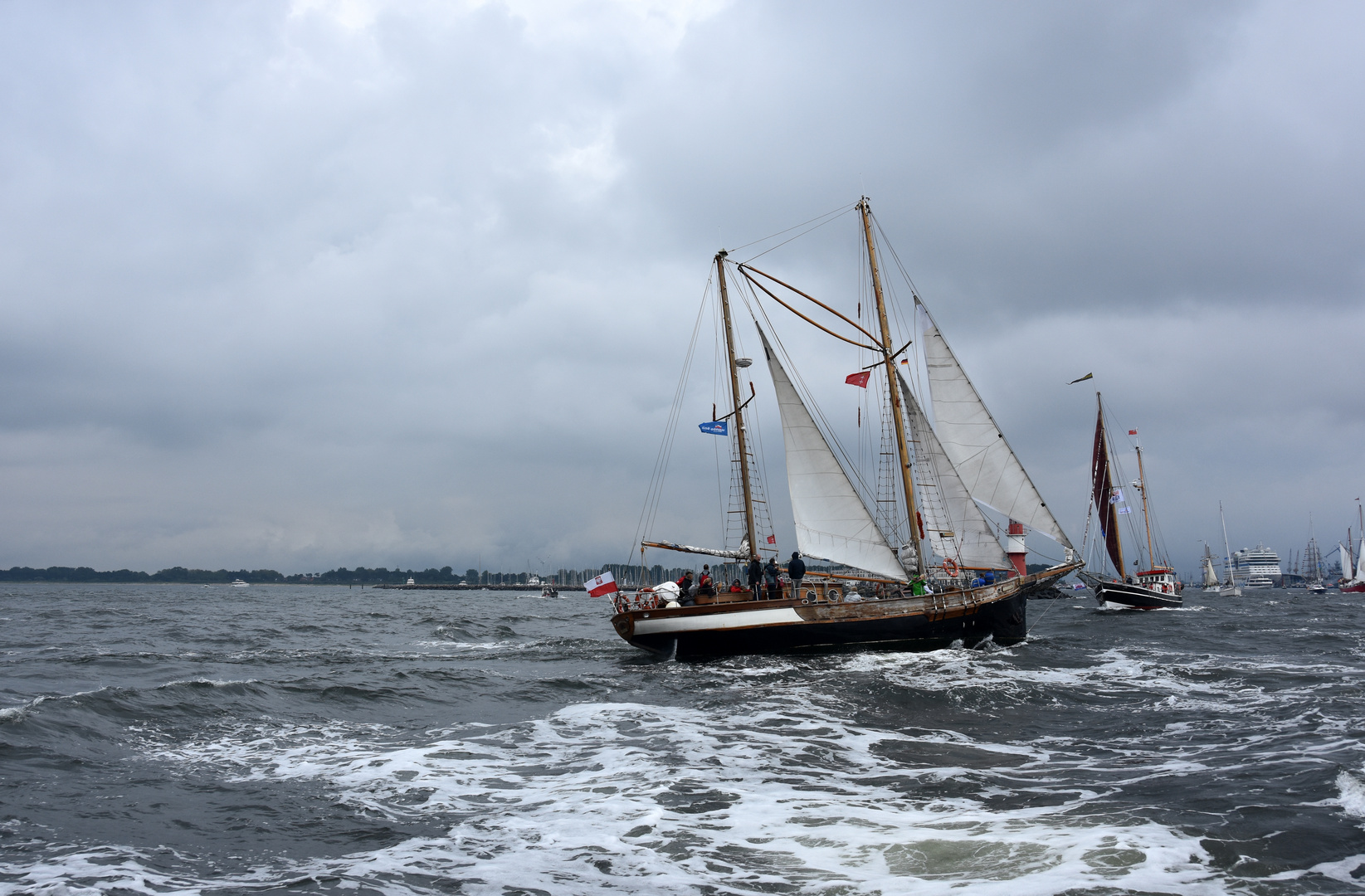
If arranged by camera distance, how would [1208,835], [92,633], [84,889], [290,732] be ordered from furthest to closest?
[92,633] → [290,732] → [1208,835] → [84,889]

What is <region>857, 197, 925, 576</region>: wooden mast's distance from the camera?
3012cm

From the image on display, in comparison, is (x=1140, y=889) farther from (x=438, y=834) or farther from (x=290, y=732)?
(x=290, y=732)

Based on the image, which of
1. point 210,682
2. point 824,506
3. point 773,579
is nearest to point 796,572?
point 773,579

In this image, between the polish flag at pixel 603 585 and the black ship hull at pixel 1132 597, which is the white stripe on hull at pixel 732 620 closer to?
the polish flag at pixel 603 585

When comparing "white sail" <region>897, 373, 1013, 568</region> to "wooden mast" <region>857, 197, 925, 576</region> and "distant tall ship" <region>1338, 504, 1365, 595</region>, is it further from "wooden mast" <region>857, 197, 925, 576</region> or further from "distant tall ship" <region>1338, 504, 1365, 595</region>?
"distant tall ship" <region>1338, 504, 1365, 595</region>

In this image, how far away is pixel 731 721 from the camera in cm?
1570

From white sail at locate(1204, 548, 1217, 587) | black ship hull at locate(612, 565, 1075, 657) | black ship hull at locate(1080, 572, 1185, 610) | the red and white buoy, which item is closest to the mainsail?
white sail at locate(1204, 548, 1217, 587)

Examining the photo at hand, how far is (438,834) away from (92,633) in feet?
131

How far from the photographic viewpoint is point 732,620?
2533 centimetres

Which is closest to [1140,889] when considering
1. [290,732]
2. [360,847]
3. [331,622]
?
[360,847]

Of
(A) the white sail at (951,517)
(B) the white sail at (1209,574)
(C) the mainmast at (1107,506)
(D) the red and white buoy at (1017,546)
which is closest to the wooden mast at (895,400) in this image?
(A) the white sail at (951,517)

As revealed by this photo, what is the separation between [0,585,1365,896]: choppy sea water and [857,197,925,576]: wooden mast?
287 inches

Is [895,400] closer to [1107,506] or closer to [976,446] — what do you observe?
[976,446]

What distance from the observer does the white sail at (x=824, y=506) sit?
2812 centimetres
